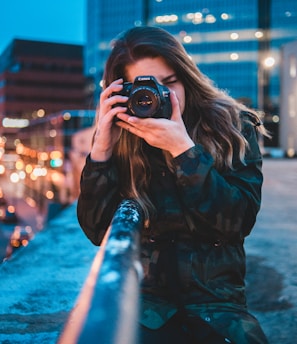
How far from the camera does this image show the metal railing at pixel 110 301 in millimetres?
704

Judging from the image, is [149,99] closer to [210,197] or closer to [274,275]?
[210,197]

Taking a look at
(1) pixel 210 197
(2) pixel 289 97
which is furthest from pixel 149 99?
(2) pixel 289 97

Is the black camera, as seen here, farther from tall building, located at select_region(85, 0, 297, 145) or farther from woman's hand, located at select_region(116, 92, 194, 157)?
tall building, located at select_region(85, 0, 297, 145)

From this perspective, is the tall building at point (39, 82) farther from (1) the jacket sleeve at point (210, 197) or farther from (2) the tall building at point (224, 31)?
(1) the jacket sleeve at point (210, 197)

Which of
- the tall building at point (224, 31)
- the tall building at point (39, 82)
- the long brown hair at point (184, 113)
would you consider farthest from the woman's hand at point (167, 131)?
the tall building at point (39, 82)

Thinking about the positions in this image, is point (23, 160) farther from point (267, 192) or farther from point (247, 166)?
point (247, 166)

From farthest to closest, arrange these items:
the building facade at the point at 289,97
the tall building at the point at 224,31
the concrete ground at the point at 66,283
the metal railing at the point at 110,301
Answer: the tall building at the point at 224,31
the building facade at the point at 289,97
the concrete ground at the point at 66,283
the metal railing at the point at 110,301

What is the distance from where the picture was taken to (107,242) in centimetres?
95

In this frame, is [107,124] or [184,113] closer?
[107,124]

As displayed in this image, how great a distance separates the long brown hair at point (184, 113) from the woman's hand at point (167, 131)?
13cm

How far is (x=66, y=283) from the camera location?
320 cm

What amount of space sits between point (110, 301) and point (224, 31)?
301 feet

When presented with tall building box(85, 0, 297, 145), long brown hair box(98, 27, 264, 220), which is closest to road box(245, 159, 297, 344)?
long brown hair box(98, 27, 264, 220)

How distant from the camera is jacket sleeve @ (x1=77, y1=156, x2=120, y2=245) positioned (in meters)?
1.79
